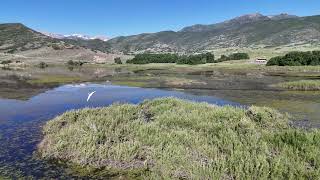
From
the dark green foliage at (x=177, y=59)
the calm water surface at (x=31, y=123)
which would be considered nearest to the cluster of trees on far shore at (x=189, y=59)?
the dark green foliage at (x=177, y=59)

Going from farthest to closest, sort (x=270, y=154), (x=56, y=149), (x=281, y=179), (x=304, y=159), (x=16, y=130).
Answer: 1. (x=16, y=130)
2. (x=56, y=149)
3. (x=270, y=154)
4. (x=304, y=159)
5. (x=281, y=179)

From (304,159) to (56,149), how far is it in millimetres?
13404

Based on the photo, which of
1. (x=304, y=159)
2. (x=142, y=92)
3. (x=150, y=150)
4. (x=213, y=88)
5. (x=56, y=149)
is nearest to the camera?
(x=304, y=159)

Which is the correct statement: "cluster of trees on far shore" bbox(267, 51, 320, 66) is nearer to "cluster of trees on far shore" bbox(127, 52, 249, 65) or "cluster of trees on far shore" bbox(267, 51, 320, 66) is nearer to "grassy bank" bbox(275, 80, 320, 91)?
"cluster of trees on far shore" bbox(127, 52, 249, 65)

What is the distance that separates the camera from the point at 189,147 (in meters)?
22.5

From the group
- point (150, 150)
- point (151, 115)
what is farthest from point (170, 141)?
point (151, 115)

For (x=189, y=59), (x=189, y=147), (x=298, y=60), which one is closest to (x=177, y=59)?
(x=189, y=59)

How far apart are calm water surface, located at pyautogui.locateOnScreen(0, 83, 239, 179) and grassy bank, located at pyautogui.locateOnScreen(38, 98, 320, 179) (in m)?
1.27

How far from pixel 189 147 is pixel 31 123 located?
728 inches

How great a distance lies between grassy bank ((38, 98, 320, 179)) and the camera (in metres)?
19.0

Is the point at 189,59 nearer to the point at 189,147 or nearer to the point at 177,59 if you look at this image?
the point at 177,59

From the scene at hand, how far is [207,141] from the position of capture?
23.3 metres

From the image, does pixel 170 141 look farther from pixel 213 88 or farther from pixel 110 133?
pixel 213 88

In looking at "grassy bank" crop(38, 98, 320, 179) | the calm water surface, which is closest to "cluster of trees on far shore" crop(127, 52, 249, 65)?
the calm water surface
